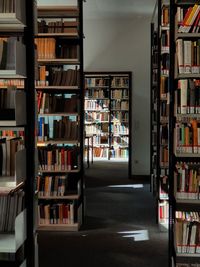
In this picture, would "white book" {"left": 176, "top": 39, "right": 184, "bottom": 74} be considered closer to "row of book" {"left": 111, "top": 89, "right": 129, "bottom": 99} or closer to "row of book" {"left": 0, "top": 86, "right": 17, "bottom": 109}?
"row of book" {"left": 0, "top": 86, "right": 17, "bottom": 109}

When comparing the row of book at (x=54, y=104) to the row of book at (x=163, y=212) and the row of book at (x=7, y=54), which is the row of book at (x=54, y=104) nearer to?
the row of book at (x=163, y=212)

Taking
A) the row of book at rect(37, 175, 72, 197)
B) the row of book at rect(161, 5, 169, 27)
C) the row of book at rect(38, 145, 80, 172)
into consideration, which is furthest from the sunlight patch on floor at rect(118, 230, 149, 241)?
the row of book at rect(161, 5, 169, 27)

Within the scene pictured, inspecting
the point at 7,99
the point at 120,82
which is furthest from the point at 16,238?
the point at 120,82

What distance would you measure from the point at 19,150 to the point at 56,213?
2568 mm

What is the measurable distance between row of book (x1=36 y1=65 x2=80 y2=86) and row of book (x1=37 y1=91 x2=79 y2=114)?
16 cm

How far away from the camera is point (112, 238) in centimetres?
492

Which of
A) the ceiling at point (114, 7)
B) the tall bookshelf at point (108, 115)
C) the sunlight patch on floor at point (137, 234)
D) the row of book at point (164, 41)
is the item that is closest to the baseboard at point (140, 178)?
the tall bookshelf at point (108, 115)

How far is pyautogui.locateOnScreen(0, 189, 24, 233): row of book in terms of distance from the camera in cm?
296

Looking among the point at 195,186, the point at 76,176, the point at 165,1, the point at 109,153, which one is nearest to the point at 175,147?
the point at 195,186

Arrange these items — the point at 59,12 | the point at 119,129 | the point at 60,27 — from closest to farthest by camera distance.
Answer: the point at 60,27
the point at 59,12
the point at 119,129

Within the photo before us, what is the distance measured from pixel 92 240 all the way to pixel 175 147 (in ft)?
6.16

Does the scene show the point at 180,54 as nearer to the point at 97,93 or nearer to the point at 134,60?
the point at 134,60

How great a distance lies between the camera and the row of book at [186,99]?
11.6ft

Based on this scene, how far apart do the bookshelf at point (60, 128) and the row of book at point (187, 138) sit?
199 cm
